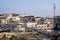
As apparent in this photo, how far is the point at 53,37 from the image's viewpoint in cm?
759

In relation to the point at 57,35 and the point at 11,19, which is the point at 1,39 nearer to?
the point at 57,35

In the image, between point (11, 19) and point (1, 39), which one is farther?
point (11, 19)

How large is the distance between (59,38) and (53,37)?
0.74 ft

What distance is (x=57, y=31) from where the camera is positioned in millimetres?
7852

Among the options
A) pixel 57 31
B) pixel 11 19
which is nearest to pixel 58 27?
pixel 57 31

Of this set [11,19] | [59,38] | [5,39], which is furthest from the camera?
[11,19]

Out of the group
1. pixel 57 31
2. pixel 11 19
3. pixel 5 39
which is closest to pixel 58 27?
pixel 57 31

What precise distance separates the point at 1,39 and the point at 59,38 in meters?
5.17

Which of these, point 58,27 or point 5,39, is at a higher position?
point 58,27

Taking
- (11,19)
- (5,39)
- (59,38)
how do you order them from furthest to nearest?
1. (11,19)
2. (5,39)
3. (59,38)

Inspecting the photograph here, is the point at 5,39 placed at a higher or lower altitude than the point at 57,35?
lower

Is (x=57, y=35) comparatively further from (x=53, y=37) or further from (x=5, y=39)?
(x=5, y=39)

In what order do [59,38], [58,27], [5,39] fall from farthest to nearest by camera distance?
[5,39] → [58,27] → [59,38]

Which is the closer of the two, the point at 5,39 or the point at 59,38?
the point at 59,38
